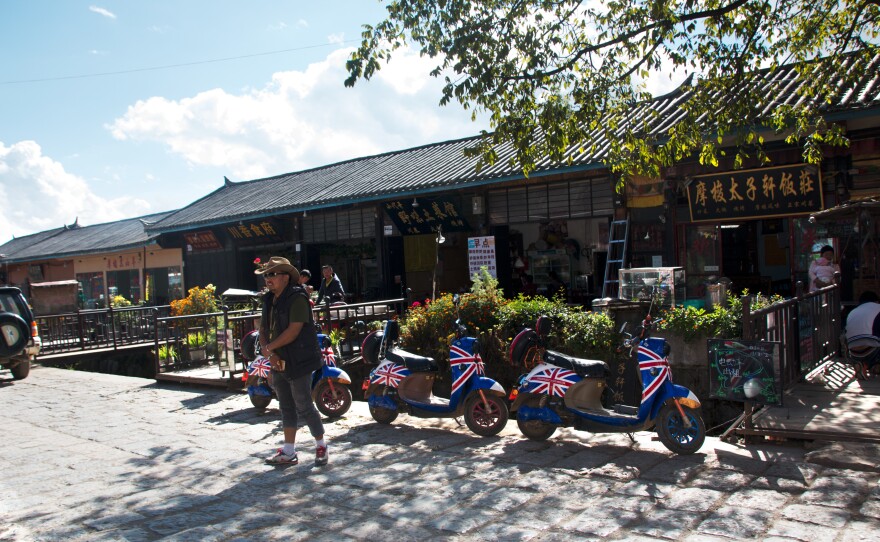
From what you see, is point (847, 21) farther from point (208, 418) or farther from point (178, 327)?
point (178, 327)

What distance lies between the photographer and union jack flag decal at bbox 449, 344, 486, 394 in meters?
6.98

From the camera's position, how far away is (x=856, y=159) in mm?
10336

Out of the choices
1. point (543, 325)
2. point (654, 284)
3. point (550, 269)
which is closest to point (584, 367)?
point (543, 325)

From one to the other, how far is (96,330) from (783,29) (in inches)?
578

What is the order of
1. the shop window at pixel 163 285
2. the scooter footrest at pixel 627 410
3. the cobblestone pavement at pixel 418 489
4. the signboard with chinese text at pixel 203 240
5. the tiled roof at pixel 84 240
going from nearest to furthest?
1. the cobblestone pavement at pixel 418 489
2. the scooter footrest at pixel 627 410
3. the signboard with chinese text at pixel 203 240
4. the shop window at pixel 163 285
5. the tiled roof at pixel 84 240

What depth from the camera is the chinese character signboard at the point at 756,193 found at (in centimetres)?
1066

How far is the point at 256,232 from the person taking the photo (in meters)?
19.8

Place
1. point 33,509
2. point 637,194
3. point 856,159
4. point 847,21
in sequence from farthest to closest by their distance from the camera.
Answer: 1. point 637,194
2. point 856,159
3. point 847,21
4. point 33,509

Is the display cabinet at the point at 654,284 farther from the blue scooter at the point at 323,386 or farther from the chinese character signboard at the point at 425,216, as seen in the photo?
the chinese character signboard at the point at 425,216

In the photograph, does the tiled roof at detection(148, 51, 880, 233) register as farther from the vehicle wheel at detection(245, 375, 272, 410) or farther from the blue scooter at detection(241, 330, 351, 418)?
the vehicle wheel at detection(245, 375, 272, 410)

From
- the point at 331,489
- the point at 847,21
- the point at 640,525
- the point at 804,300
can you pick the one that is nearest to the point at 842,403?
the point at 804,300

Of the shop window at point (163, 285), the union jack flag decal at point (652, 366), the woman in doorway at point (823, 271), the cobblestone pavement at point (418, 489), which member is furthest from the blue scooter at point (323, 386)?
the shop window at point (163, 285)

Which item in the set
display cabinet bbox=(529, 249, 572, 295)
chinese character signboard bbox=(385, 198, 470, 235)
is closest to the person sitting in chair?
chinese character signboard bbox=(385, 198, 470, 235)

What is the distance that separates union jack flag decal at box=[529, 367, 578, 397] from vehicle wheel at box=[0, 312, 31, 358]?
10.2 m
